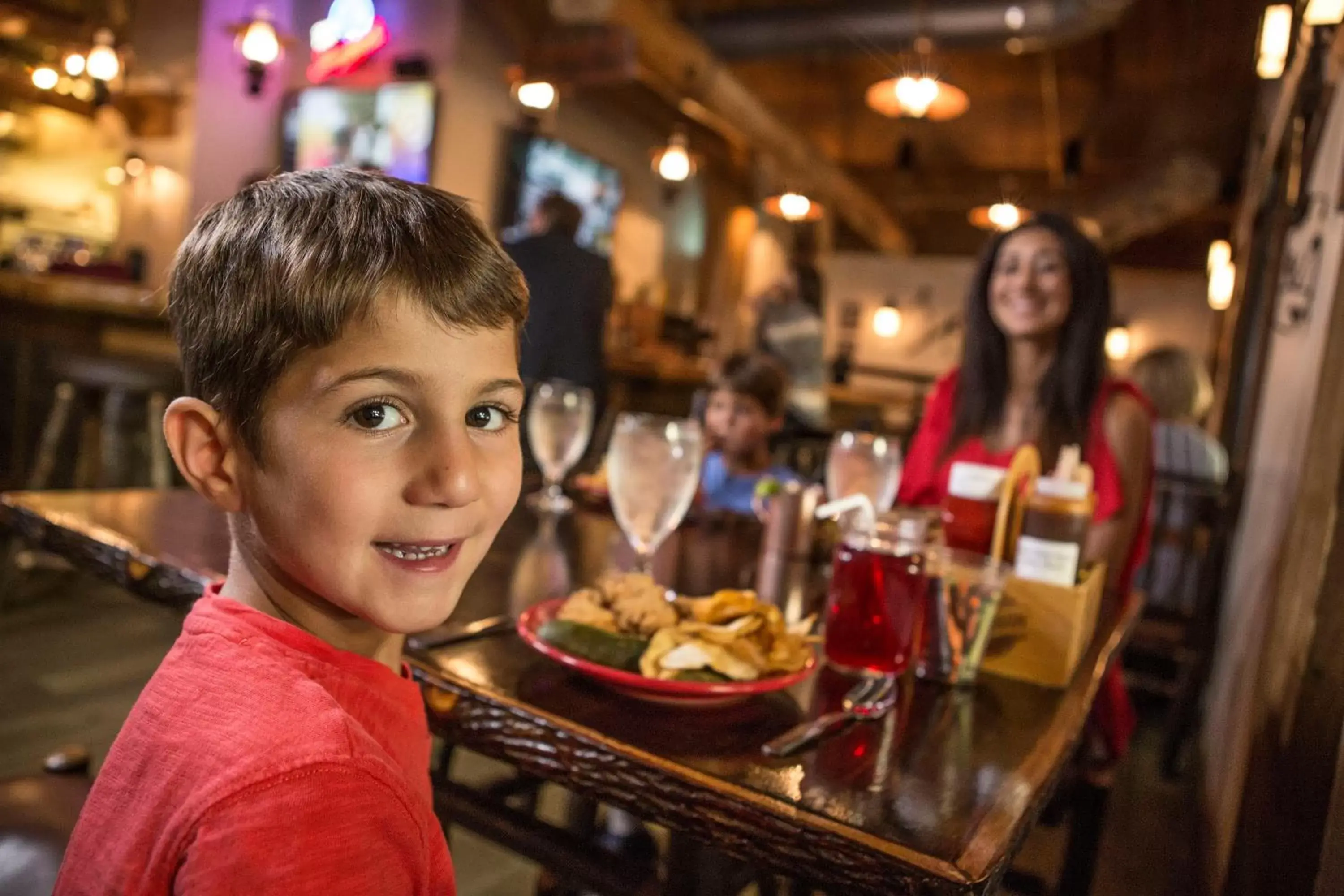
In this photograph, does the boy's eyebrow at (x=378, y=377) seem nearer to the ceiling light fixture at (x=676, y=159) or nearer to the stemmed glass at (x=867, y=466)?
the stemmed glass at (x=867, y=466)

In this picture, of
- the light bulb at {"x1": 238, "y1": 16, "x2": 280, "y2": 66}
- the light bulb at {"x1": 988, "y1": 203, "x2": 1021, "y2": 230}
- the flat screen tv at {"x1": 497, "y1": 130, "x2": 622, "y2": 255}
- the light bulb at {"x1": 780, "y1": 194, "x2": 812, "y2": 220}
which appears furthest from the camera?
the light bulb at {"x1": 988, "y1": 203, "x2": 1021, "y2": 230}

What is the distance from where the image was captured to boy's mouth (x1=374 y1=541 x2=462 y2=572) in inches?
25.1

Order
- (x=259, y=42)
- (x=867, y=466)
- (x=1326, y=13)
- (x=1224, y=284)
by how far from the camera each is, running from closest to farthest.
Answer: (x=867, y=466) < (x=1326, y=13) < (x=259, y=42) < (x=1224, y=284)

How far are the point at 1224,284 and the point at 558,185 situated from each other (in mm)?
4693

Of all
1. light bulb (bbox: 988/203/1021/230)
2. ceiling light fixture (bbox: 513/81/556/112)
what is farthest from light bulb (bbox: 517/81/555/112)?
light bulb (bbox: 988/203/1021/230)

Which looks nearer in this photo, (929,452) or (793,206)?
(929,452)

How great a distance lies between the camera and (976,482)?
3.99 ft

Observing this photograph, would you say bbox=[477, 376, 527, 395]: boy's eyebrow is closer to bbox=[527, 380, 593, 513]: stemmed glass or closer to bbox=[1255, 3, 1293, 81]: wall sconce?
bbox=[527, 380, 593, 513]: stemmed glass

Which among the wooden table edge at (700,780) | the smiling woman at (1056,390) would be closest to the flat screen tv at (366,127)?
the smiling woman at (1056,390)

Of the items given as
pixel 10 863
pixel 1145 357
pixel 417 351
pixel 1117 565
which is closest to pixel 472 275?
pixel 417 351

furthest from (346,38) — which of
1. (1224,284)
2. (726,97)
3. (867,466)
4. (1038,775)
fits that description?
(1038,775)

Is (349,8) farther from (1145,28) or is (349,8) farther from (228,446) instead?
(228,446)

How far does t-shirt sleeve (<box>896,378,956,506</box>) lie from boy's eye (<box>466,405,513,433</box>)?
1376mm

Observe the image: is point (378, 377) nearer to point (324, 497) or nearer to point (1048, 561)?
point (324, 497)
